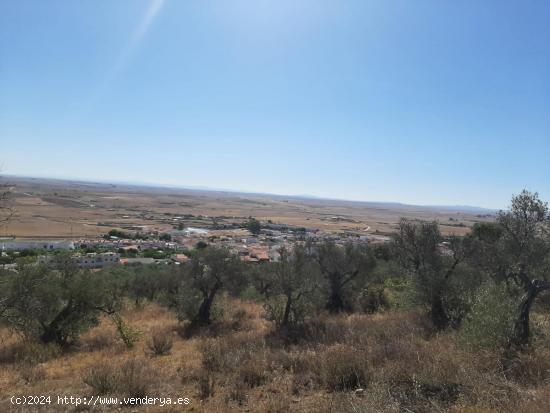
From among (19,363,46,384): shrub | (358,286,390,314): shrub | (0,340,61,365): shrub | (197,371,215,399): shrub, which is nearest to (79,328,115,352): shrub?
(0,340,61,365): shrub

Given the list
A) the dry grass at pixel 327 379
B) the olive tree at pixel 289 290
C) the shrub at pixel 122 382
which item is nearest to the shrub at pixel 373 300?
the olive tree at pixel 289 290

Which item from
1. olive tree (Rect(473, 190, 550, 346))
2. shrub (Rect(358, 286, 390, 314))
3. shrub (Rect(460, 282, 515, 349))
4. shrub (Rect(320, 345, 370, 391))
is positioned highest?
olive tree (Rect(473, 190, 550, 346))

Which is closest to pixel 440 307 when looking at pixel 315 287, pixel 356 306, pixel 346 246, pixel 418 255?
pixel 418 255

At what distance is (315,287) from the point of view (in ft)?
57.6

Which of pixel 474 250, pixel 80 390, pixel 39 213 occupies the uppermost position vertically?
pixel 474 250

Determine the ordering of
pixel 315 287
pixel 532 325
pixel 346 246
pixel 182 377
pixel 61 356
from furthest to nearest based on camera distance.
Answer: pixel 346 246, pixel 315 287, pixel 61 356, pixel 532 325, pixel 182 377

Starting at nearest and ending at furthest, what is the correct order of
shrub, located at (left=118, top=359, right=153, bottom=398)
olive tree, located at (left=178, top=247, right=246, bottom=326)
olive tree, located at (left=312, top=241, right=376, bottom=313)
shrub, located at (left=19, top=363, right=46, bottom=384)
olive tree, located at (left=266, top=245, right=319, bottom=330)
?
1. shrub, located at (left=118, top=359, right=153, bottom=398)
2. shrub, located at (left=19, top=363, right=46, bottom=384)
3. olive tree, located at (left=266, top=245, right=319, bottom=330)
4. olive tree, located at (left=178, top=247, right=246, bottom=326)
5. olive tree, located at (left=312, top=241, right=376, bottom=313)

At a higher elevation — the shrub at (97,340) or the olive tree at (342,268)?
the olive tree at (342,268)

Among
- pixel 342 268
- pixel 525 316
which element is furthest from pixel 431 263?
pixel 525 316

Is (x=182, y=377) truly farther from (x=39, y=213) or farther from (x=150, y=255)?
(x=39, y=213)

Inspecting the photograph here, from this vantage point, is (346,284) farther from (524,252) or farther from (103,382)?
(103,382)

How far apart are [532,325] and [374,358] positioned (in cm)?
487

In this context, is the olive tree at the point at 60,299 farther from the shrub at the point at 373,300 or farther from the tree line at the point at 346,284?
the shrub at the point at 373,300

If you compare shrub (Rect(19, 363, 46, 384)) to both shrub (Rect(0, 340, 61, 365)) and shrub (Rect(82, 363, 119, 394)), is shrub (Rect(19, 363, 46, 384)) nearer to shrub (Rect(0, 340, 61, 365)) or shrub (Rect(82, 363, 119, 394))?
shrub (Rect(0, 340, 61, 365))
